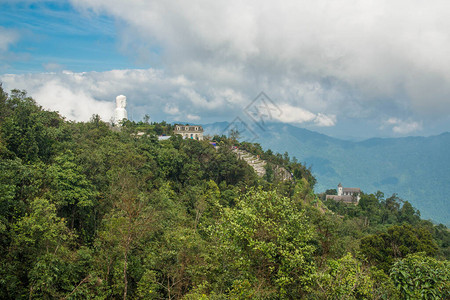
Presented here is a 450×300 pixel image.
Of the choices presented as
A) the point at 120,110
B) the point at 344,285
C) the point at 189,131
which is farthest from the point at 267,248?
the point at 120,110

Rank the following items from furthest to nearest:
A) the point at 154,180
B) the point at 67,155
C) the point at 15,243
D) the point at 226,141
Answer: the point at 226,141 → the point at 154,180 → the point at 67,155 → the point at 15,243

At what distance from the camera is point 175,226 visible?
58.5 feet

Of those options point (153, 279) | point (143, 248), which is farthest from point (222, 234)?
point (143, 248)

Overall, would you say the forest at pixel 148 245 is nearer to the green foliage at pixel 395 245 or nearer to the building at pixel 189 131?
the green foliage at pixel 395 245

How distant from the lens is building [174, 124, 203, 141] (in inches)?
2322

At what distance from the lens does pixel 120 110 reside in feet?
195

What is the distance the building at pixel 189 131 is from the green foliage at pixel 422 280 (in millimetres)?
52511

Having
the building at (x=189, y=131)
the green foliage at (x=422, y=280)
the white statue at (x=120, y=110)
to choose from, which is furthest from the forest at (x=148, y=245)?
the white statue at (x=120, y=110)

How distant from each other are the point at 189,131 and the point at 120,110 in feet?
50.3

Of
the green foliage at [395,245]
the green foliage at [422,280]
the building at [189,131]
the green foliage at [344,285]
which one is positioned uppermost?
the building at [189,131]

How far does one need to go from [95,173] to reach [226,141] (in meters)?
45.4

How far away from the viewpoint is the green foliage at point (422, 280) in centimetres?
700

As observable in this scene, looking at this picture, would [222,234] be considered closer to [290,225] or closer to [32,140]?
[290,225]

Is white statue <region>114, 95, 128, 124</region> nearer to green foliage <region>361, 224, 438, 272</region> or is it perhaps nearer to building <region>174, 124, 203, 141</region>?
building <region>174, 124, 203, 141</region>
